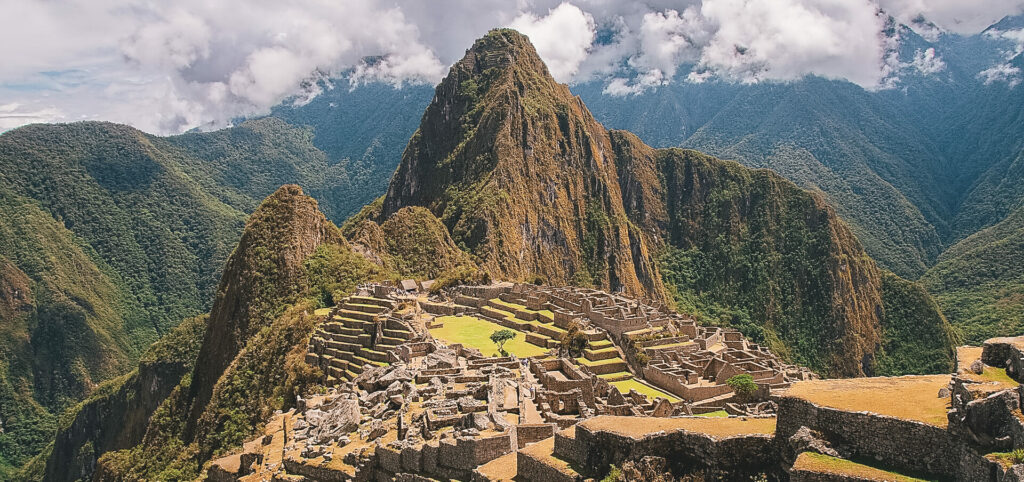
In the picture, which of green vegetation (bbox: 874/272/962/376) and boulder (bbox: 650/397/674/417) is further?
green vegetation (bbox: 874/272/962/376)

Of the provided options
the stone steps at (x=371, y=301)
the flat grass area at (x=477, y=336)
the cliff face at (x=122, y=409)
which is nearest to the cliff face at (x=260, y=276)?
the cliff face at (x=122, y=409)

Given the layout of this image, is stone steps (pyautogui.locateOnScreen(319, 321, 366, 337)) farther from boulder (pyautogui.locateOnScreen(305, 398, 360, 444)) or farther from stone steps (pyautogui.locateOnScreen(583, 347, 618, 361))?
boulder (pyautogui.locateOnScreen(305, 398, 360, 444))

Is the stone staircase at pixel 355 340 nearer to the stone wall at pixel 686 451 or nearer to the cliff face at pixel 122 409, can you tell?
the stone wall at pixel 686 451

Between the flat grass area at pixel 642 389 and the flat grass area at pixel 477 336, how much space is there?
664 cm

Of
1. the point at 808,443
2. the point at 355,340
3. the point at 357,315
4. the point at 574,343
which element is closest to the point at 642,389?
the point at 574,343

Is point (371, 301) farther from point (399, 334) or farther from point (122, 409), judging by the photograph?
point (122, 409)

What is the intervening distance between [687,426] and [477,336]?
43.1 meters

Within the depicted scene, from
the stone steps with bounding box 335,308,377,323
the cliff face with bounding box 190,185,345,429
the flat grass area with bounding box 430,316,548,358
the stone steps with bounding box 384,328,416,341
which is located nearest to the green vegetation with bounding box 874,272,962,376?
the flat grass area with bounding box 430,316,548,358

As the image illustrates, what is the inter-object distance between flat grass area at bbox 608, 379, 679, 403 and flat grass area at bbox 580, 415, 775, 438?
27867 millimetres

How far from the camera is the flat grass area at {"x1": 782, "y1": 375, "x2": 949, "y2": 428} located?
14.1m

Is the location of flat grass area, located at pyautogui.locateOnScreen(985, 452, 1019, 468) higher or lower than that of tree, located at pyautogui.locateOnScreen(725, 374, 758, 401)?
higher

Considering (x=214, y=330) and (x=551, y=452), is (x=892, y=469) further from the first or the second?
(x=214, y=330)

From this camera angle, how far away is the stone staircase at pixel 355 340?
50812mm

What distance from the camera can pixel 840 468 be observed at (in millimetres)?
13734
